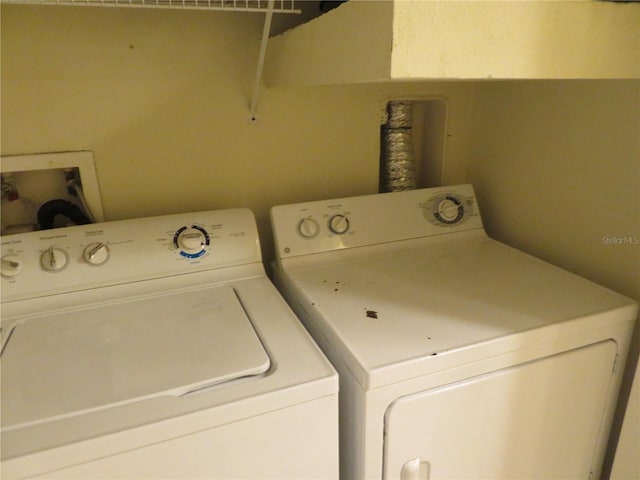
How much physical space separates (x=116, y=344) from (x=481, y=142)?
1305 mm

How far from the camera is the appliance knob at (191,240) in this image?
119 cm

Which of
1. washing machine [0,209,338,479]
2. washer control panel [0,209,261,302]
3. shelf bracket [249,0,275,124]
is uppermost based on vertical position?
shelf bracket [249,0,275,124]

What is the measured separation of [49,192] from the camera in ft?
4.13

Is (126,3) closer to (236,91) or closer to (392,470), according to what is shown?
(236,91)

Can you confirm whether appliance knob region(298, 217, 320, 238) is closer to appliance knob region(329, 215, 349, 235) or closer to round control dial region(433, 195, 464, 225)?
appliance knob region(329, 215, 349, 235)

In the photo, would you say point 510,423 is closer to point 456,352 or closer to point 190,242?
point 456,352

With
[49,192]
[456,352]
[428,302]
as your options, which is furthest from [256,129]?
[456,352]

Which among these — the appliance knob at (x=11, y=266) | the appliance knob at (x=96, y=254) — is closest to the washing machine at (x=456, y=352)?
the appliance knob at (x=96, y=254)

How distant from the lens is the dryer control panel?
1297mm

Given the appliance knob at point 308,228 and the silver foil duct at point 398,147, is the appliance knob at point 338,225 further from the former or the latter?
the silver foil duct at point 398,147

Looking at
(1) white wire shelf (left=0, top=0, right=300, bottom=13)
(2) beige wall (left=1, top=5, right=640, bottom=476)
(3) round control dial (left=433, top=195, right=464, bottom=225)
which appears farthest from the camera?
(3) round control dial (left=433, top=195, right=464, bottom=225)

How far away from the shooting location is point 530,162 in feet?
4.51

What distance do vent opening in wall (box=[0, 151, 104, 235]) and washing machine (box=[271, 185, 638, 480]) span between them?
0.52m

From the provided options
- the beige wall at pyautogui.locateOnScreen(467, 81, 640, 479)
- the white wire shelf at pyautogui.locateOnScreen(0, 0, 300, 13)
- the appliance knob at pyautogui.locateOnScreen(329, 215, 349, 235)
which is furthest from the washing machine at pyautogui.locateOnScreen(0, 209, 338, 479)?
the beige wall at pyautogui.locateOnScreen(467, 81, 640, 479)
